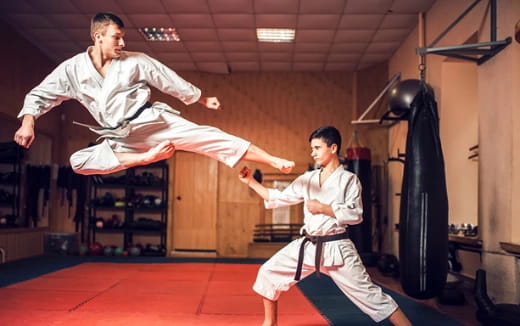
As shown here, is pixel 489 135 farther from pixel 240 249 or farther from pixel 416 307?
pixel 240 249

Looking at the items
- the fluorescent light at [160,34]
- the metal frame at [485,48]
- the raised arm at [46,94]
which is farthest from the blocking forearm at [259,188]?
the fluorescent light at [160,34]

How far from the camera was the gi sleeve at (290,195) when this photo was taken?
10.7ft

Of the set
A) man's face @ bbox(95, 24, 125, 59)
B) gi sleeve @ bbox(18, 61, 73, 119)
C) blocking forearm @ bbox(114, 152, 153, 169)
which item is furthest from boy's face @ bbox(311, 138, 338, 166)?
gi sleeve @ bbox(18, 61, 73, 119)

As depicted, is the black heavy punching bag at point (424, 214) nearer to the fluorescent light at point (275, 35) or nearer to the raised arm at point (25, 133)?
the raised arm at point (25, 133)

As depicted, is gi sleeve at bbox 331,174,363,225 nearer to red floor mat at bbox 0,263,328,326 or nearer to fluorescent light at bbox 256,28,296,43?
red floor mat at bbox 0,263,328,326

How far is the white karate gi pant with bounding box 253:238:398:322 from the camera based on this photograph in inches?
114

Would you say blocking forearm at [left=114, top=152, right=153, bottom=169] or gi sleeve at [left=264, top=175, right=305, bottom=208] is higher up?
blocking forearm at [left=114, top=152, right=153, bottom=169]

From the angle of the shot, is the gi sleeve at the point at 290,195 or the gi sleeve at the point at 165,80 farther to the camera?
the gi sleeve at the point at 290,195

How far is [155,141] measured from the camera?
119 inches

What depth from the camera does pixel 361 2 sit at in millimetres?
6695

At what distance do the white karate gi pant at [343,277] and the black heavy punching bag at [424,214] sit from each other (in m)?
1.03

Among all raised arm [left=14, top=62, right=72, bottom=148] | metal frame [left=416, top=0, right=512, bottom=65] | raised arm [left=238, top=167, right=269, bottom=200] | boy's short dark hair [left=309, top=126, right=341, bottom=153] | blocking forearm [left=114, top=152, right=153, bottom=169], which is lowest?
raised arm [left=238, top=167, right=269, bottom=200]

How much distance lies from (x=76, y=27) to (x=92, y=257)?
414 centimetres

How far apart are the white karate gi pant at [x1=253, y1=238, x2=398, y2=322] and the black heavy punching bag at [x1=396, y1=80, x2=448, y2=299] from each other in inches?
40.4
